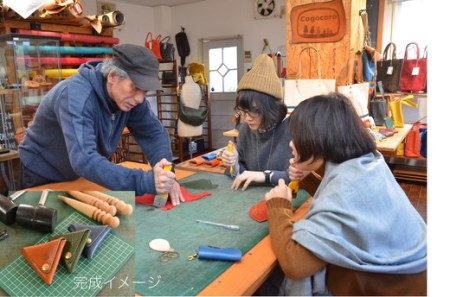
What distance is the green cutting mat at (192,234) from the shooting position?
80cm

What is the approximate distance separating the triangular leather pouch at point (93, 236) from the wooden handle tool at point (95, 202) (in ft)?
0.08

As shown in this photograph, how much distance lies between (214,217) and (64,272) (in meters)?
0.70

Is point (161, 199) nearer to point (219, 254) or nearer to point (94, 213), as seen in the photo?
point (219, 254)

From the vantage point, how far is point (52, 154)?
1.42 m

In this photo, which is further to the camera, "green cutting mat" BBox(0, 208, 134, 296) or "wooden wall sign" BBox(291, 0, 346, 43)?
"wooden wall sign" BBox(291, 0, 346, 43)

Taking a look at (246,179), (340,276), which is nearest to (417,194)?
(246,179)

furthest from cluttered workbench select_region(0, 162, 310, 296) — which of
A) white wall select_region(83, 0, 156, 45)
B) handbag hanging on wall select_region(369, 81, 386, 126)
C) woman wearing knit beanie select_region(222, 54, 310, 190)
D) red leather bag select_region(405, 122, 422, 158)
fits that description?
white wall select_region(83, 0, 156, 45)

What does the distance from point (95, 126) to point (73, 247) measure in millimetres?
916

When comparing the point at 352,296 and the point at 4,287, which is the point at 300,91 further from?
the point at 4,287

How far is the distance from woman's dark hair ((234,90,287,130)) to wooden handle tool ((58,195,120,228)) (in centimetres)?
119

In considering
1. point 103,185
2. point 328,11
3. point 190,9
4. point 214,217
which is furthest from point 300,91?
point 190,9

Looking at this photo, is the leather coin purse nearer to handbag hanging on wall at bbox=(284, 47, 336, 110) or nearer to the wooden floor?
handbag hanging on wall at bbox=(284, 47, 336, 110)

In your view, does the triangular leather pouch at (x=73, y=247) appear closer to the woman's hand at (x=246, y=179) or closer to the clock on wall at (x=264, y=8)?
the woman's hand at (x=246, y=179)

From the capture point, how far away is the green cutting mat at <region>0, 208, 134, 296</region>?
1.57 feet
